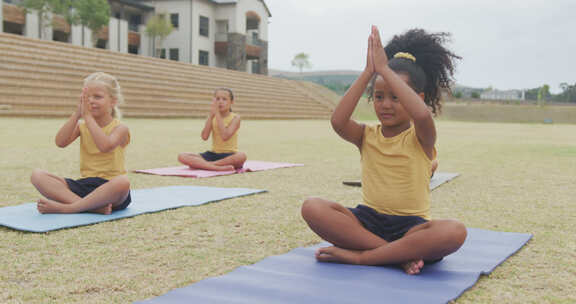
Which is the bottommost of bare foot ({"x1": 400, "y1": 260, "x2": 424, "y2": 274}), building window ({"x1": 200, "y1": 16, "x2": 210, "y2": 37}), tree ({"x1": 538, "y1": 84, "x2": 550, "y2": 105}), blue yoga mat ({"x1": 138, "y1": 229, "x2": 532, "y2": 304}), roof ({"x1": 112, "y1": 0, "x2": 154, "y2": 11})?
blue yoga mat ({"x1": 138, "y1": 229, "x2": 532, "y2": 304})

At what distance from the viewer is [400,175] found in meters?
2.52

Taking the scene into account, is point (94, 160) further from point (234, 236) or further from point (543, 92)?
point (543, 92)

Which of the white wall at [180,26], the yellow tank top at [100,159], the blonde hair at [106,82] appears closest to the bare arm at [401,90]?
the blonde hair at [106,82]

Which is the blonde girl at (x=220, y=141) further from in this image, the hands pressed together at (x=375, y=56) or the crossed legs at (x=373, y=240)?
the hands pressed together at (x=375, y=56)

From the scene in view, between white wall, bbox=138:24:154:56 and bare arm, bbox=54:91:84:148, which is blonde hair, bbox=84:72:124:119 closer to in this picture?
bare arm, bbox=54:91:84:148

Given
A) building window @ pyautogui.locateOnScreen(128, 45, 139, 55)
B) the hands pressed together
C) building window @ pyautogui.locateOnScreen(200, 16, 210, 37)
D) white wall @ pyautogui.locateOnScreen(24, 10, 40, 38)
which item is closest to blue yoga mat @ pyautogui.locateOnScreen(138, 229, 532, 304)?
the hands pressed together

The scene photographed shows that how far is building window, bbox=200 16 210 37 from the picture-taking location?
116ft

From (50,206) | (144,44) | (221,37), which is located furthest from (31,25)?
(50,206)

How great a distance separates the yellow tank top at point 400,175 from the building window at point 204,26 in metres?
34.2

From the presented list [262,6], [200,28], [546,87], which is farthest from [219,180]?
[546,87]

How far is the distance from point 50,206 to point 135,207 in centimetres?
57

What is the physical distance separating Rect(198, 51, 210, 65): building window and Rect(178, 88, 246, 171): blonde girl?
29527 millimetres

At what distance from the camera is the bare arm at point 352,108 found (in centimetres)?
233

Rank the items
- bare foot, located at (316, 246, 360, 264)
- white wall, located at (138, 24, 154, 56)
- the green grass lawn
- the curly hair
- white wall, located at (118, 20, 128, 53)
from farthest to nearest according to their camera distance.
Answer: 1. white wall, located at (138, 24, 154, 56)
2. white wall, located at (118, 20, 128, 53)
3. the curly hair
4. bare foot, located at (316, 246, 360, 264)
5. the green grass lawn
